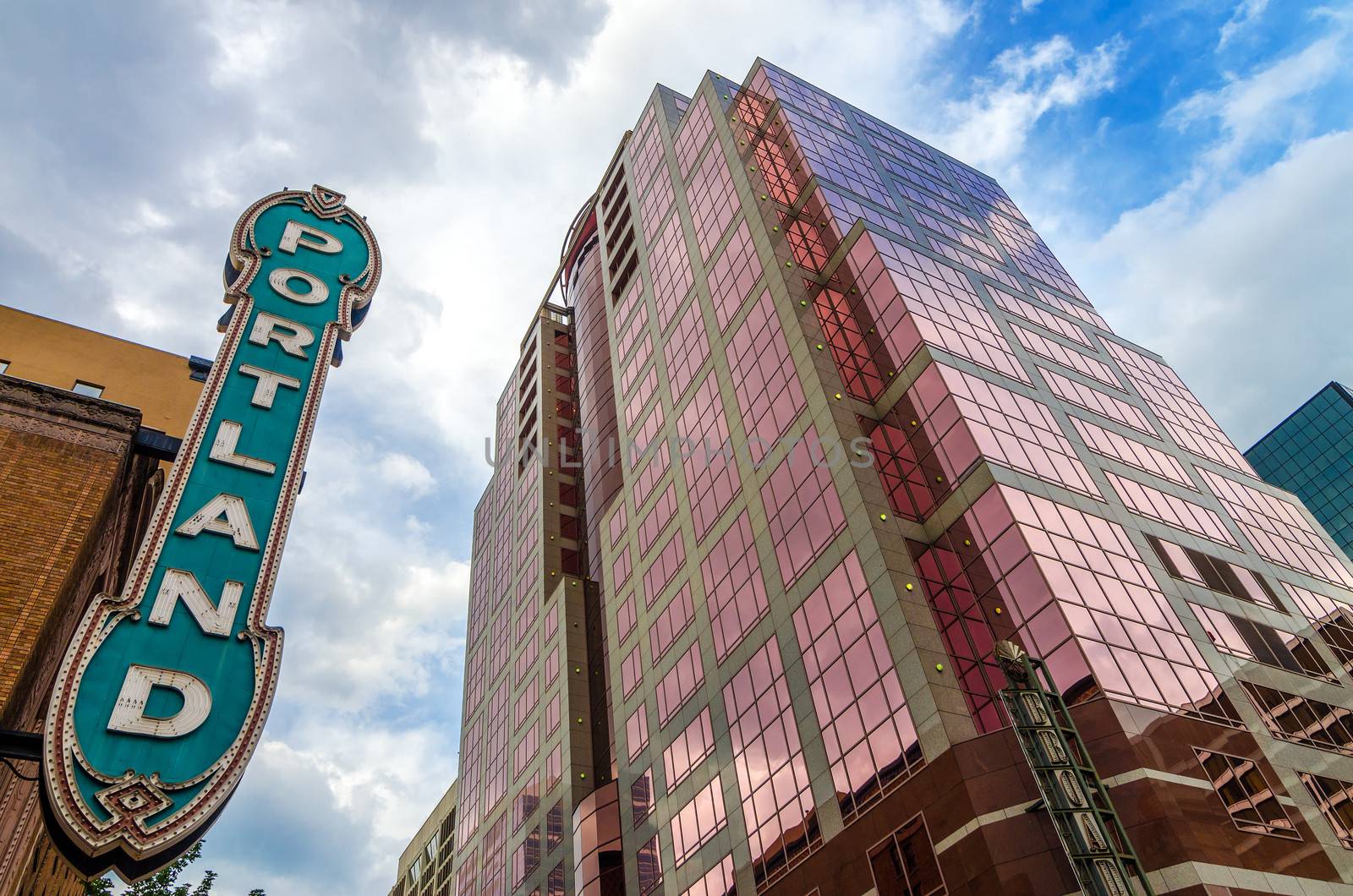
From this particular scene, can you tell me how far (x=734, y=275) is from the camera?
6116 cm

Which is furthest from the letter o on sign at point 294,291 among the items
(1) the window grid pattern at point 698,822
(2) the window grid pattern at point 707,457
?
(1) the window grid pattern at point 698,822

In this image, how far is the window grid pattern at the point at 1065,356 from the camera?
5653 cm

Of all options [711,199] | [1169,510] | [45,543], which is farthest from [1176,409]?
[45,543]

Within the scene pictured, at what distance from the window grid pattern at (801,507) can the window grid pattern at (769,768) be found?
4.34 meters

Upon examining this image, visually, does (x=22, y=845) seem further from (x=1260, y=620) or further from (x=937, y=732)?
(x=1260, y=620)

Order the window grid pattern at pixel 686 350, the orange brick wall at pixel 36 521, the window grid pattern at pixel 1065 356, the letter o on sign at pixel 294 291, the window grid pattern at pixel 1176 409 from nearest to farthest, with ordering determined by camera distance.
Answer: the orange brick wall at pixel 36 521, the letter o on sign at pixel 294 291, the window grid pattern at pixel 1065 356, the window grid pattern at pixel 1176 409, the window grid pattern at pixel 686 350

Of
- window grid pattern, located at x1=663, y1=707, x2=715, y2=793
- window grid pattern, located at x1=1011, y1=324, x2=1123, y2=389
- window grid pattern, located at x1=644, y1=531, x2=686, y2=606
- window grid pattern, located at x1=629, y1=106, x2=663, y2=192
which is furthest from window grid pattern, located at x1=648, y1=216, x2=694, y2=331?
window grid pattern, located at x1=663, y1=707, x2=715, y2=793

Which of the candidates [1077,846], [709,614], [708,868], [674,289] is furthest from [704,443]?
[1077,846]

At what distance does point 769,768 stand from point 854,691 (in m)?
6.36

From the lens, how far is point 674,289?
2731 inches

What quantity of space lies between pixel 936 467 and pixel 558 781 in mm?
35029

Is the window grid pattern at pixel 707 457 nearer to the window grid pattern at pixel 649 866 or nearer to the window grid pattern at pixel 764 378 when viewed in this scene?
the window grid pattern at pixel 764 378

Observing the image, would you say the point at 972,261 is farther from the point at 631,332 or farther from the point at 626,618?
the point at 626,618

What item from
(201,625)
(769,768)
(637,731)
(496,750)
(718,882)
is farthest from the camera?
(496,750)
